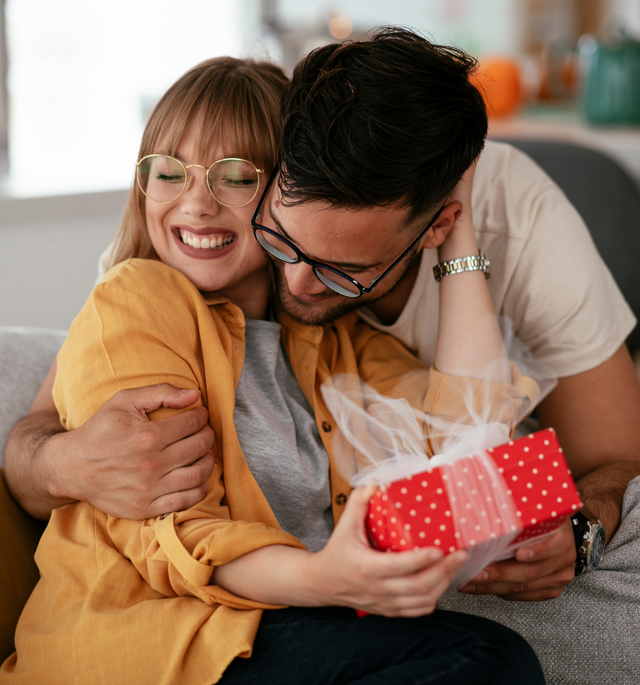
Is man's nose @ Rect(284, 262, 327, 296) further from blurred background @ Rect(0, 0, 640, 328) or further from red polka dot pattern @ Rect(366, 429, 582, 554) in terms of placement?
blurred background @ Rect(0, 0, 640, 328)

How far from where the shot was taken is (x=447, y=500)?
80 cm

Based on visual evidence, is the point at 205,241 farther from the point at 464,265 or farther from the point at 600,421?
the point at 600,421

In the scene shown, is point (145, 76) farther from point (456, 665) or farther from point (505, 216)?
point (456, 665)

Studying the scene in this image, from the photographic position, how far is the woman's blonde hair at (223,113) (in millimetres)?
1243

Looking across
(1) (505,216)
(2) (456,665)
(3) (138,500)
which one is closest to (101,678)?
(3) (138,500)

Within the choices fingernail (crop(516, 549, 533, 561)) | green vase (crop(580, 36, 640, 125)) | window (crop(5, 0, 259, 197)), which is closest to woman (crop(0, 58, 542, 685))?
fingernail (crop(516, 549, 533, 561))

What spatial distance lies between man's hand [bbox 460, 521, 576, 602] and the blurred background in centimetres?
160

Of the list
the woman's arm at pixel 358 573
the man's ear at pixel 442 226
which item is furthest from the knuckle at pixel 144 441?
the man's ear at pixel 442 226

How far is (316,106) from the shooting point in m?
1.09

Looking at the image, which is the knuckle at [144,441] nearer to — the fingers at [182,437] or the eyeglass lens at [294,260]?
the fingers at [182,437]

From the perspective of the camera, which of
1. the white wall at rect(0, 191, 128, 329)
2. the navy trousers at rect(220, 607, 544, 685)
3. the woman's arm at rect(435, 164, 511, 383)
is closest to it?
the navy trousers at rect(220, 607, 544, 685)

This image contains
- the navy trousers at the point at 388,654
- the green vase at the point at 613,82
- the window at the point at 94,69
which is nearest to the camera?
the navy trousers at the point at 388,654

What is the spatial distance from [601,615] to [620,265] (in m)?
1.16

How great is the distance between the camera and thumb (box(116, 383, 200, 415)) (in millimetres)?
1031
